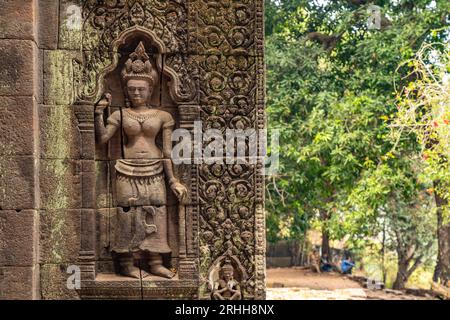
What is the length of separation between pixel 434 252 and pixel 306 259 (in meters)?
5.25

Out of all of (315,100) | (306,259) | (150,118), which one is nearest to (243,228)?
(150,118)

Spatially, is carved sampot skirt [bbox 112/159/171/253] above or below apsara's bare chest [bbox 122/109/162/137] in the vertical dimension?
below

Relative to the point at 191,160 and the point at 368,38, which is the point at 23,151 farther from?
the point at 368,38

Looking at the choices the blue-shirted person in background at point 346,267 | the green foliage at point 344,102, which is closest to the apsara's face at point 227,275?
the green foliage at point 344,102

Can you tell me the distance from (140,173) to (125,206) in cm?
31

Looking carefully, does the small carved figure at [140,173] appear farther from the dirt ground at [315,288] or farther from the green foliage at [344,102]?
the dirt ground at [315,288]

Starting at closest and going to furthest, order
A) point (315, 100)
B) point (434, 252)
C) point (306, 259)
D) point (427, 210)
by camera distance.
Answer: point (315, 100) < point (427, 210) < point (434, 252) < point (306, 259)

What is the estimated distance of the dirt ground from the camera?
15484 millimetres

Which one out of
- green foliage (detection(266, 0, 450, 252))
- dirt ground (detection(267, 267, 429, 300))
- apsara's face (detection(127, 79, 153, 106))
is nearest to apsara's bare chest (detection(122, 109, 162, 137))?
apsara's face (detection(127, 79, 153, 106))

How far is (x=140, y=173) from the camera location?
20.4 feet

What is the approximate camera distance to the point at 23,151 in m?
5.97

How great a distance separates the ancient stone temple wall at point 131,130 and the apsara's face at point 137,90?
0.04 meters

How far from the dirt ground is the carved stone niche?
893cm

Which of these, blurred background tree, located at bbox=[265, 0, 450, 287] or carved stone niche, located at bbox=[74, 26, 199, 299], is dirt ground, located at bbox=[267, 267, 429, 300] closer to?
blurred background tree, located at bbox=[265, 0, 450, 287]
